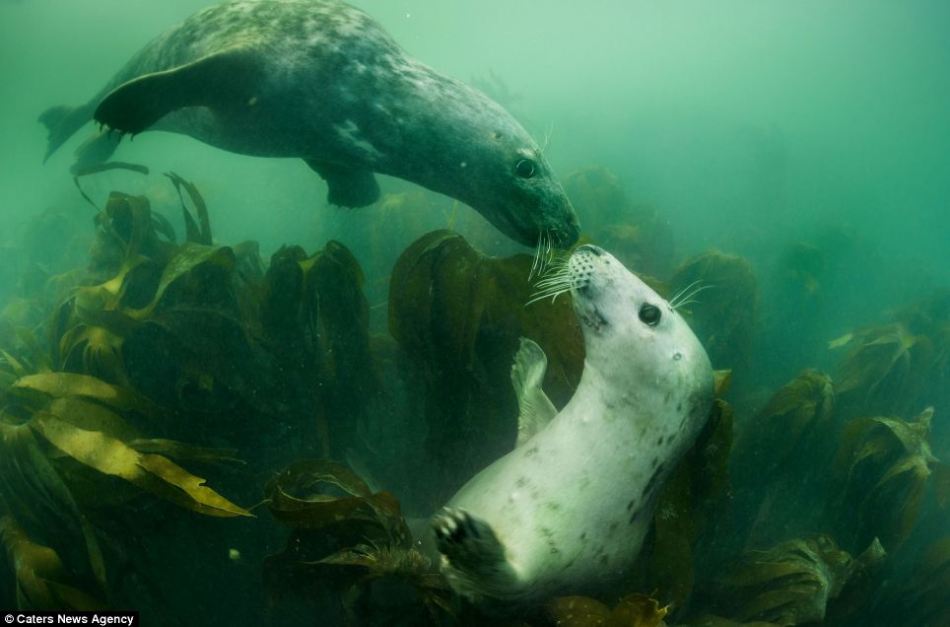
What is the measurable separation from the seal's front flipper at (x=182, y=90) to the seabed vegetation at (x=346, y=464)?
2.03 feet

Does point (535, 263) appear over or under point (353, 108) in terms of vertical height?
under

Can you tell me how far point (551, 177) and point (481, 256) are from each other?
50 cm

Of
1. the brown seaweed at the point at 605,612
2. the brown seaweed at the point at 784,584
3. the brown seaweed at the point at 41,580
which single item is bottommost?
the brown seaweed at the point at 41,580

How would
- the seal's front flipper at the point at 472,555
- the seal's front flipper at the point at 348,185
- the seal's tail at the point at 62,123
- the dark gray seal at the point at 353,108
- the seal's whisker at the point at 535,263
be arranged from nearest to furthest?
the seal's front flipper at the point at 472,555
the seal's whisker at the point at 535,263
the dark gray seal at the point at 353,108
the seal's front flipper at the point at 348,185
the seal's tail at the point at 62,123

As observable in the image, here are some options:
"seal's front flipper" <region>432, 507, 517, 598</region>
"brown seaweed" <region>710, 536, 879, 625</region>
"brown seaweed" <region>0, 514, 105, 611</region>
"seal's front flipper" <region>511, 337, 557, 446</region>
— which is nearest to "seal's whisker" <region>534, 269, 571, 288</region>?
"seal's front flipper" <region>511, 337, 557, 446</region>

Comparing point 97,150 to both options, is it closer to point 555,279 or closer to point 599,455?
point 555,279

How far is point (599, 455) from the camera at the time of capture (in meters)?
1.59

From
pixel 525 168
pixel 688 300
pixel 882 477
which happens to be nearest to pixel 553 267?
pixel 525 168

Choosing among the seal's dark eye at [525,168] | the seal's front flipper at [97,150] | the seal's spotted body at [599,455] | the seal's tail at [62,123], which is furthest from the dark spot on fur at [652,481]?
the seal's tail at [62,123]

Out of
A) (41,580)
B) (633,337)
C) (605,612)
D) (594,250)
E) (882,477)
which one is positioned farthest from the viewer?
(882,477)

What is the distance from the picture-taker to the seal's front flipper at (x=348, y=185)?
3.54 metres

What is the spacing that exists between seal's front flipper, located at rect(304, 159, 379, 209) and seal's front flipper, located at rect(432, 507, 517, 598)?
2.76 m

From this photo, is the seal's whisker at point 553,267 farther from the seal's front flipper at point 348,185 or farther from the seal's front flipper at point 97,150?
the seal's front flipper at point 97,150

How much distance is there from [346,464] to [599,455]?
1.15m
